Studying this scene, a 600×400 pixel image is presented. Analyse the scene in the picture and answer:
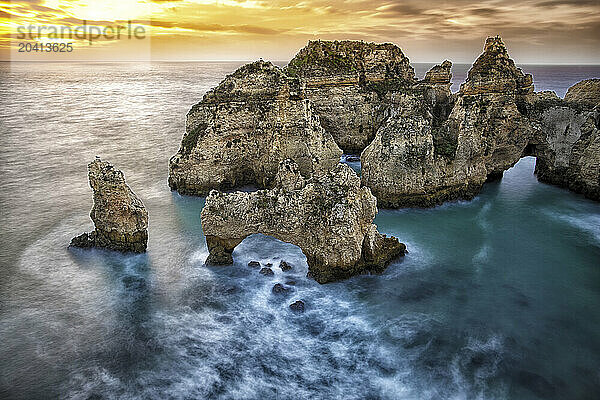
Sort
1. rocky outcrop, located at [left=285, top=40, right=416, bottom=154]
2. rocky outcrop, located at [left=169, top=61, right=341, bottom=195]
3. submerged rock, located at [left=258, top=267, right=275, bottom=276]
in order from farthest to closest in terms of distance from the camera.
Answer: rocky outcrop, located at [left=285, top=40, right=416, bottom=154], rocky outcrop, located at [left=169, top=61, right=341, bottom=195], submerged rock, located at [left=258, top=267, right=275, bottom=276]

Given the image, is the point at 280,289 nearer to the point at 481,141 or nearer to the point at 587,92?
the point at 481,141

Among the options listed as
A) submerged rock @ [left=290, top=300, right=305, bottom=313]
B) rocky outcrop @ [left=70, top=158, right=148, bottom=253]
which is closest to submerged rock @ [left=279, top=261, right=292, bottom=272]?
submerged rock @ [left=290, top=300, right=305, bottom=313]

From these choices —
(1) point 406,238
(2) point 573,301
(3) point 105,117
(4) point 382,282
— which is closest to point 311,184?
(4) point 382,282

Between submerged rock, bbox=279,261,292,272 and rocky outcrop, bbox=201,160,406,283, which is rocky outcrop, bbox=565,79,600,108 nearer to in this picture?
rocky outcrop, bbox=201,160,406,283

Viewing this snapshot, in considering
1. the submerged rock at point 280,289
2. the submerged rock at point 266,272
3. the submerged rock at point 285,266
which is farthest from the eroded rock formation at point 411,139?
the submerged rock at point 280,289

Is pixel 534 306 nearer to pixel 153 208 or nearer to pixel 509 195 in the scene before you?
pixel 509 195

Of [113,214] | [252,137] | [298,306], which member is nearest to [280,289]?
[298,306]
